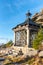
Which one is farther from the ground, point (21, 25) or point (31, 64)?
point (21, 25)

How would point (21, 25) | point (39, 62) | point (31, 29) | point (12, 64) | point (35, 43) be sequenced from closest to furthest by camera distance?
point (39, 62) → point (12, 64) → point (35, 43) → point (31, 29) → point (21, 25)

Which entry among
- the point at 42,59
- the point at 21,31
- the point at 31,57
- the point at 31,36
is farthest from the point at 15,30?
the point at 42,59

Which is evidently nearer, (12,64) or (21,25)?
(12,64)

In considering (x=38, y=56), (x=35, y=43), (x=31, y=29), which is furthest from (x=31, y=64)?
(x=31, y=29)

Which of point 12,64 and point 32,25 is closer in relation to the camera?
point 12,64

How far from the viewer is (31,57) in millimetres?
19516

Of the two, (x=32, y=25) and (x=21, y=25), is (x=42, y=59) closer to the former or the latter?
(x=32, y=25)

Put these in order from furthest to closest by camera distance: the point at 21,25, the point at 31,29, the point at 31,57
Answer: the point at 21,25 → the point at 31,29 → the point at 31,57

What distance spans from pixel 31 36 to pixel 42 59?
46.6 ft

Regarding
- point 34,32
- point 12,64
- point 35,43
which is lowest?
point 12,64

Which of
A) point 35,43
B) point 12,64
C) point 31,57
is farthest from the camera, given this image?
point 35,43

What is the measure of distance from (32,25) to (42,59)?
1394 cm

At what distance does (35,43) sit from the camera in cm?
2552

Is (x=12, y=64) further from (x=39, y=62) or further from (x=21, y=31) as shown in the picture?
(x=21, y=31)
